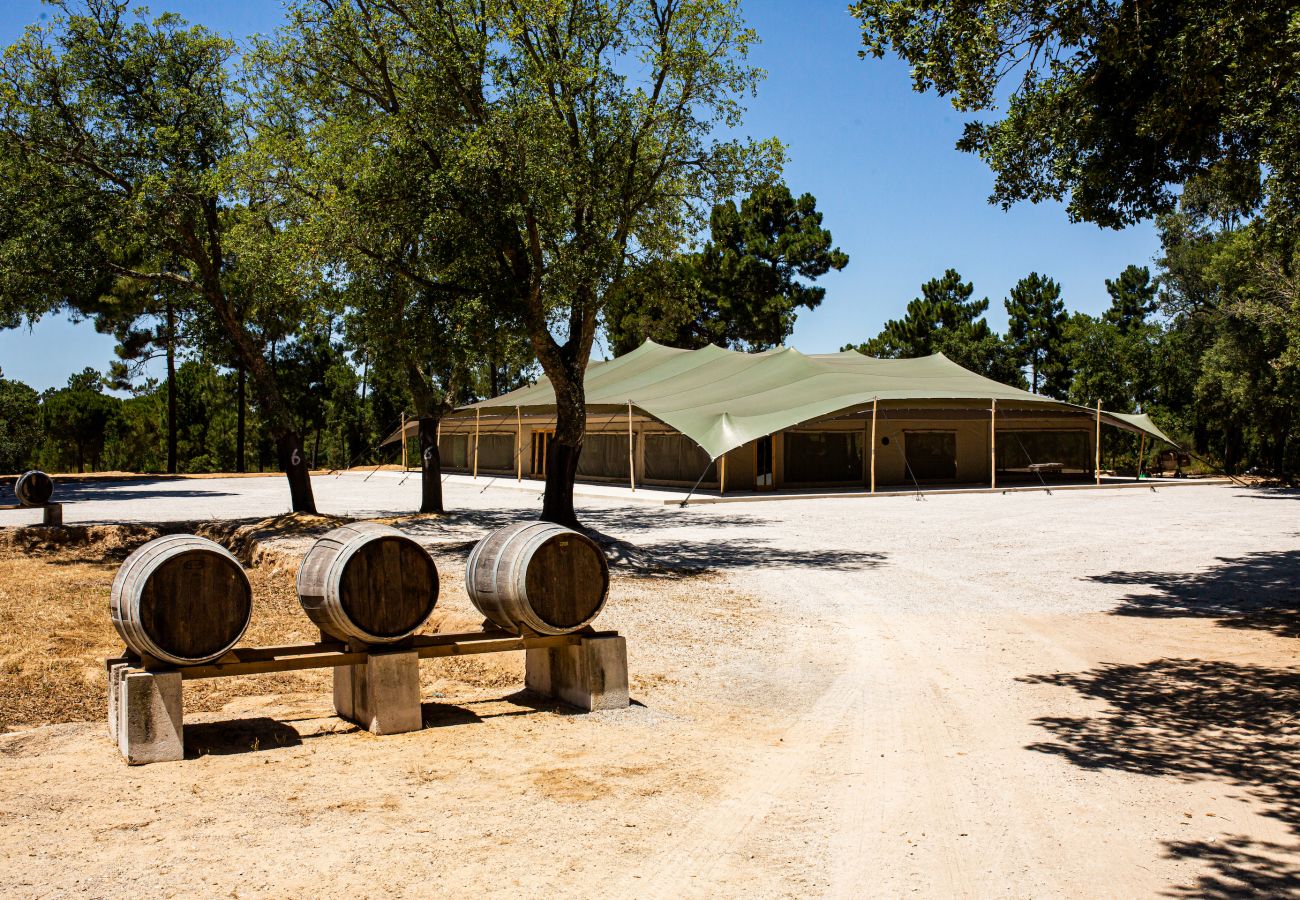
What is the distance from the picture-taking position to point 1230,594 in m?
10.9

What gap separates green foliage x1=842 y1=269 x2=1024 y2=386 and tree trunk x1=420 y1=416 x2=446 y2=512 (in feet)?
100

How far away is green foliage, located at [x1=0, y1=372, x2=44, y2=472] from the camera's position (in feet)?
139

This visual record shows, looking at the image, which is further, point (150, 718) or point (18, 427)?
point (18, 427)

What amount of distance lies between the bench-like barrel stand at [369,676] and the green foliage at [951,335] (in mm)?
41300

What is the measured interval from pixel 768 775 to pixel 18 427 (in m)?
46.7

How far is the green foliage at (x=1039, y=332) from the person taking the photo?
4691 centimetres

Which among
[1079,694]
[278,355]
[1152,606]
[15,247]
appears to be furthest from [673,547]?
[278,355]

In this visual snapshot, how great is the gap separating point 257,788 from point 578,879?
5.88 ft

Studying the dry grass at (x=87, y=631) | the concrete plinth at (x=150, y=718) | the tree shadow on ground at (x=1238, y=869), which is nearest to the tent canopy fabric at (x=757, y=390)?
the dry grass at (x=87, y=631)

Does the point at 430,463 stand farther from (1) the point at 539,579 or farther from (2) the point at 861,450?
(1) the point at 539,579

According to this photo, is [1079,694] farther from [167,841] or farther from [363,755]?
[167,841]

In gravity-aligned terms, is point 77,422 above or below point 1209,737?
above

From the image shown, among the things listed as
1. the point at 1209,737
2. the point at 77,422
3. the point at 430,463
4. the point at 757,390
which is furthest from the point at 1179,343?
the point at 77,422

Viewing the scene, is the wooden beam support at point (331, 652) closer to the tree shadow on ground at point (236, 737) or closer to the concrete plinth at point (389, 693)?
the concrete plinth at point (389, 693)
